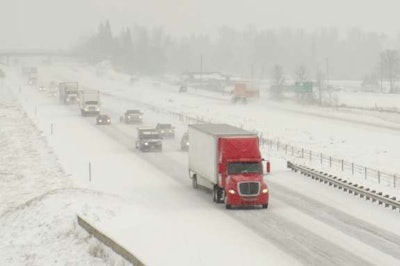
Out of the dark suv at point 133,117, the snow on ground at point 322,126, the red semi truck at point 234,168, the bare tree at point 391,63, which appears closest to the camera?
the red semi truck at point 234,168

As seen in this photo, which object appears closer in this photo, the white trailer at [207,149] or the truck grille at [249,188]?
the truck grille at [249,188]

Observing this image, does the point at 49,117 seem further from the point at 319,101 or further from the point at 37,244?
the point at 37,244

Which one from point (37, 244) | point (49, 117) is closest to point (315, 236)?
point (37, 244)

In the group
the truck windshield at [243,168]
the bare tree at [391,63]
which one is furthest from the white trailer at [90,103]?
the bare tree at [391,63]

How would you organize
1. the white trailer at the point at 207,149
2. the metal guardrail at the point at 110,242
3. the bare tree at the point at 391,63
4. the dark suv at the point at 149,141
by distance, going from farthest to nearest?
the bare tree at the point at 391,63 < the dark suv at the point at 149,141 < the white trailer at the point at 207,149 < the metal guardrail at the point at 110,242

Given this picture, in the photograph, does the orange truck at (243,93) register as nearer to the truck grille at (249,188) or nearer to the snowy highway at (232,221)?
the snowy highway at (232,221)

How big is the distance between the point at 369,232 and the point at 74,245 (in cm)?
1189

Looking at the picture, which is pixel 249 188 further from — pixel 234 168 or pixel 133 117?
pixel 133 117

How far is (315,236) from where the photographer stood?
90.9 feet

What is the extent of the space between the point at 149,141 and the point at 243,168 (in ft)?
81.1

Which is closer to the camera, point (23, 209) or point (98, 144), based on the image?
point (23, 209)

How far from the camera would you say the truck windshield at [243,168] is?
3300 cm

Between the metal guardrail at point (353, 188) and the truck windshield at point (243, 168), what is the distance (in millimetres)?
6010

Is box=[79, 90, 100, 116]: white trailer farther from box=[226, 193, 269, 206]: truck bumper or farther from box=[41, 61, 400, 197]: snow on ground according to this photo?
box=[226, 193, 269, 206]: truck bumper
